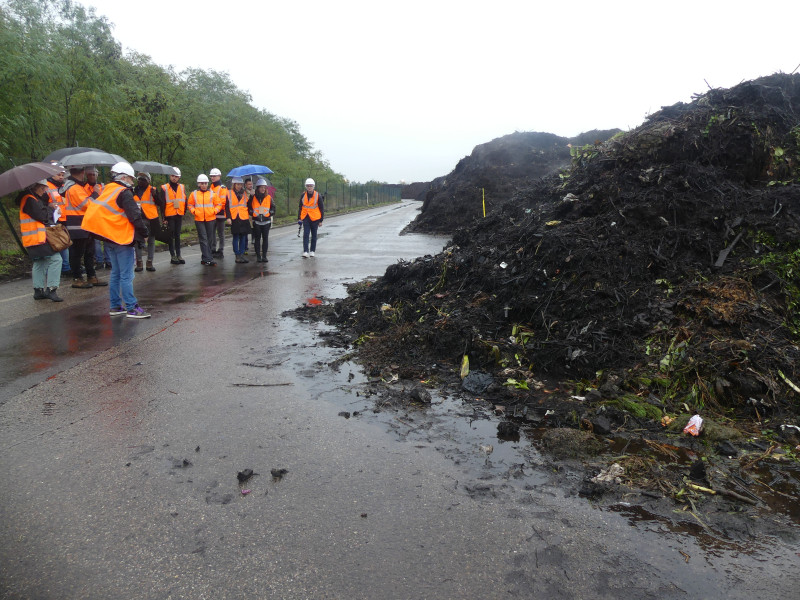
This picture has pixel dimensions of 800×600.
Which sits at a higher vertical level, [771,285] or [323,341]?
[771,285]

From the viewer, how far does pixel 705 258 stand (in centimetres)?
573

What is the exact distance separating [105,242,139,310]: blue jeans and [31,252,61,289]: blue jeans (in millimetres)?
1762

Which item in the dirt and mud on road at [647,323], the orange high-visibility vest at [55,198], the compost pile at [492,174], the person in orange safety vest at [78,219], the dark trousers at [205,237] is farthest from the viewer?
the compost pile at [492,174]

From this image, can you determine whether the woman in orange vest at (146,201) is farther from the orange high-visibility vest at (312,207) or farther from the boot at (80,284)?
the orange high-visibility vest at (312,207)

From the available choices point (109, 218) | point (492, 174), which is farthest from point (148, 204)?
point (492, 174)

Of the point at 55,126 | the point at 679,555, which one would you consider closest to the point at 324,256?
the point at 55,126

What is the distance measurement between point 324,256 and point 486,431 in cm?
1183

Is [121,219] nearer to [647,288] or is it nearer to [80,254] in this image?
[80,254]

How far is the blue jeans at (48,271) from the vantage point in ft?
28.8

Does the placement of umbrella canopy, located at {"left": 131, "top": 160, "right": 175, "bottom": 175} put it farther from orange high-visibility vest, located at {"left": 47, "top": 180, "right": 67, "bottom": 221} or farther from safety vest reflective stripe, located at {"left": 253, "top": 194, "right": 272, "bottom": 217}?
orange high-visibility vest, located at {"left": 47, "top": 180, "right": 67, "bottom": 221}

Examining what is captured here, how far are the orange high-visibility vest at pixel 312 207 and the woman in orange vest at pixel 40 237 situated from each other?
249 inches

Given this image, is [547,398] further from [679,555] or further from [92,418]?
[92,418]

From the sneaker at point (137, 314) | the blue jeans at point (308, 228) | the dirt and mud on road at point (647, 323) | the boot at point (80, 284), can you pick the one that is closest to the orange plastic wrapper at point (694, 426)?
the dirt and mud on road at point (647, 323)

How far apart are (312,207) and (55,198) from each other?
247 inches
